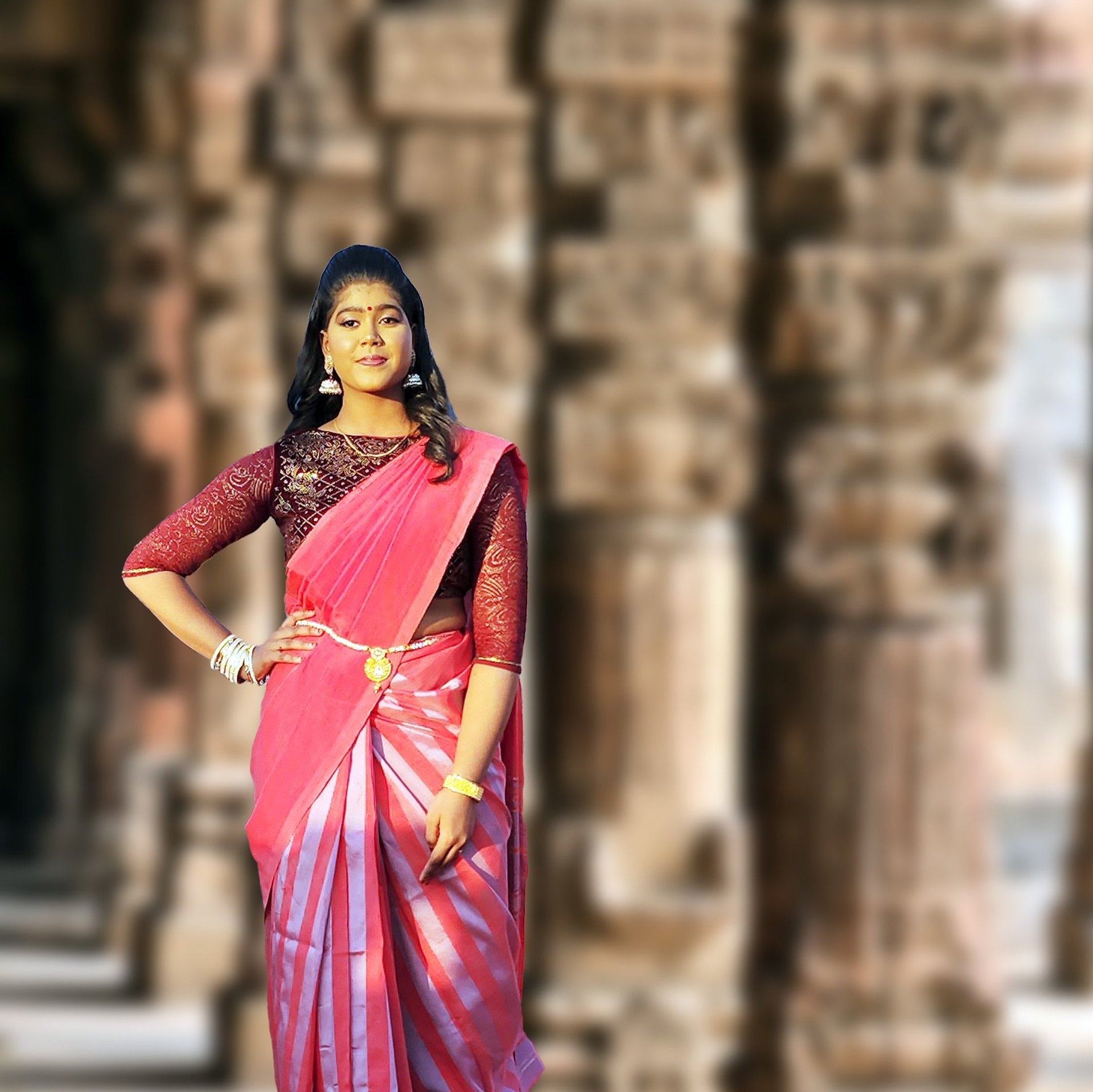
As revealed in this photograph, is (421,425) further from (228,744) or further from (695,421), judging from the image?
(228,744)

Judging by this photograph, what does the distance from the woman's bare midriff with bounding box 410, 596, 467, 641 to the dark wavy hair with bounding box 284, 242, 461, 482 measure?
6.0 inches

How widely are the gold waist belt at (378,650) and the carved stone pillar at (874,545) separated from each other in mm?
3040

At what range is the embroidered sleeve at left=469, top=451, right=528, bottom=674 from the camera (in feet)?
10.3

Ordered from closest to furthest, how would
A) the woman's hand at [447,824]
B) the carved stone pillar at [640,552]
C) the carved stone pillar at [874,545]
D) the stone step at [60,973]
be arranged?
the woman's hand at [447,824]
the carved stone pillar at [874,545]
the carved stone pillar at [640,552]
the stone step at [60,973]

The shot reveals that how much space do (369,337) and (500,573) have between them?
333 mm

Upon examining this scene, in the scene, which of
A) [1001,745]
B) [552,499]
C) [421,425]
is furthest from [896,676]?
[1001,745]

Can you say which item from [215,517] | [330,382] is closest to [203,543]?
[215,517]

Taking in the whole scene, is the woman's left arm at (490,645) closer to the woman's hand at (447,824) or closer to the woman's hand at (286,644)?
the woman's hand at (447,824)

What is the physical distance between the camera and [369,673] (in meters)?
3.15

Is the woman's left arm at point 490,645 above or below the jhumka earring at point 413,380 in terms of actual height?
below

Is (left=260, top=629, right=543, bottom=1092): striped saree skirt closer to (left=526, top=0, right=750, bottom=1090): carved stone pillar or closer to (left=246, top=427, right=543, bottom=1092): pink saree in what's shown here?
(left=246, top=427, right=543, bottom=1092): pink saree

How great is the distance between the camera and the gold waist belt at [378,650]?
10.3ft

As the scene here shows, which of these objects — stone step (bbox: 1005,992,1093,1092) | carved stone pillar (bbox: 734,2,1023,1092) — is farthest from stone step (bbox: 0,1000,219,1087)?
carved stone pillar (bbox: 734,2,1023,1092)

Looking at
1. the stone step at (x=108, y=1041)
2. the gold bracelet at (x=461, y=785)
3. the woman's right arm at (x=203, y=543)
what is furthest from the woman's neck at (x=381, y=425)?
the stone step at (x=108, y=1041)
